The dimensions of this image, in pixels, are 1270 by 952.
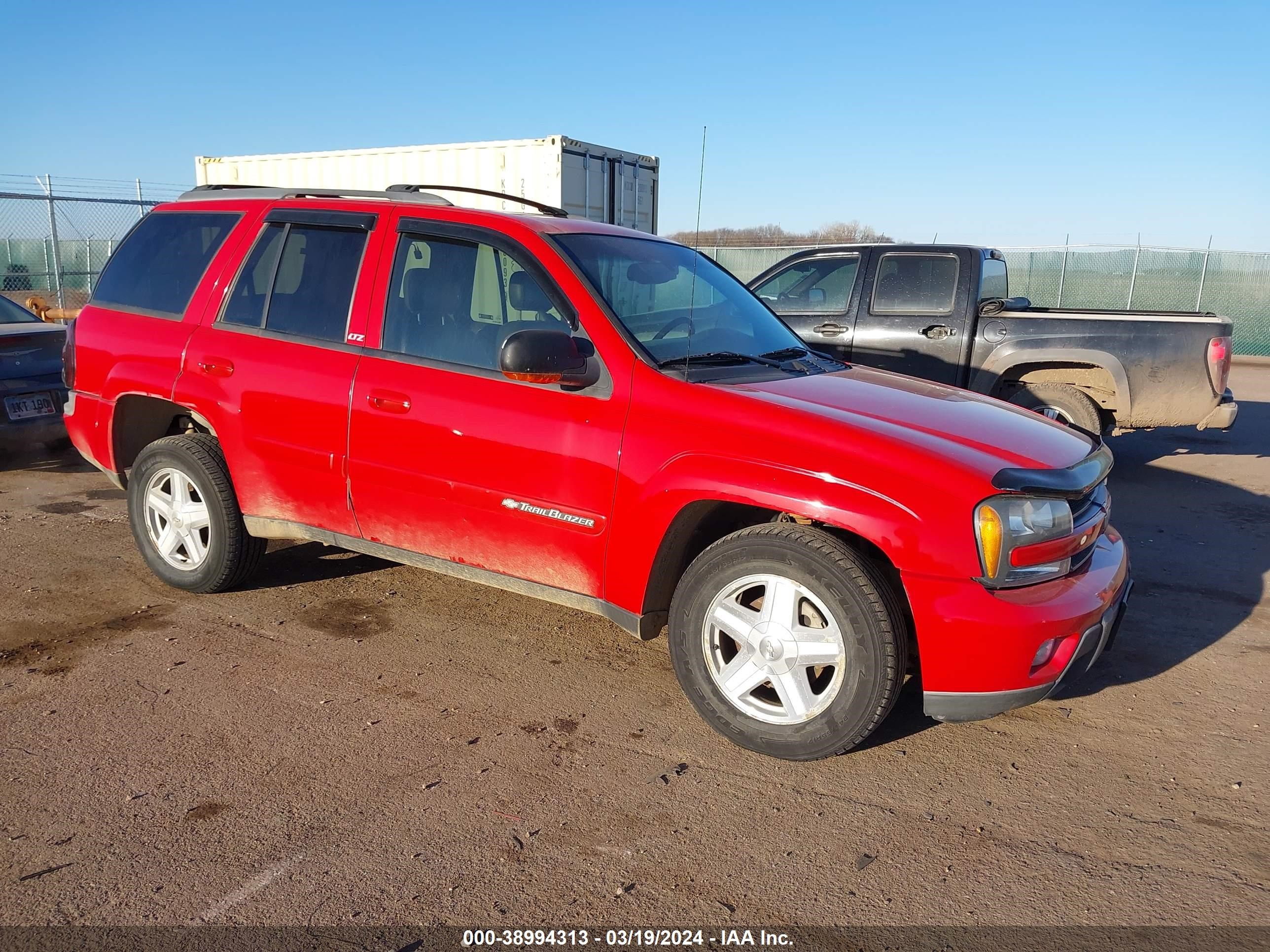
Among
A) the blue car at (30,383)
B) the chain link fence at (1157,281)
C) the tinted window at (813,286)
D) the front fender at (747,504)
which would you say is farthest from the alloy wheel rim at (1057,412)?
the chain link fence at (1157,281)

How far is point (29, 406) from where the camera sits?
23.5 ft

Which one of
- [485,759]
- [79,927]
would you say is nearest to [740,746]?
[485,759]

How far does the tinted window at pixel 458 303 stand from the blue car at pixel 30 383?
4650mm

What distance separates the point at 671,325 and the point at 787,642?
144 cm

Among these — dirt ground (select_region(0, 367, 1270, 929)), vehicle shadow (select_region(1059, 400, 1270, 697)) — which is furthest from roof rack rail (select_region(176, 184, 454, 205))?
vehicle shadow (select_region(1059, 400, 1270, 697))

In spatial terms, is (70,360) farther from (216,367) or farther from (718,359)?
(718,359)

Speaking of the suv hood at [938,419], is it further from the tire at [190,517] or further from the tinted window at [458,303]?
the tire at [190,517]

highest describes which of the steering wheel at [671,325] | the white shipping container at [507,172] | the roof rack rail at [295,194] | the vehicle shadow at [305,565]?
the white shipping container at [507,172]

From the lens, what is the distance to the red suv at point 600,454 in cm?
308

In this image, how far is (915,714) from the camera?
372 cm

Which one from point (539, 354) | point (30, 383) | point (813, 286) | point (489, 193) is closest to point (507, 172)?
point (813, 286)

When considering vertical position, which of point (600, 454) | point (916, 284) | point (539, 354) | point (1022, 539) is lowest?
point (1022, 539)

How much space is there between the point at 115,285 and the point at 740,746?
401 cm

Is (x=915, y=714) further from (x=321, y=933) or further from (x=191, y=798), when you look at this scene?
(x=191, y=798)
